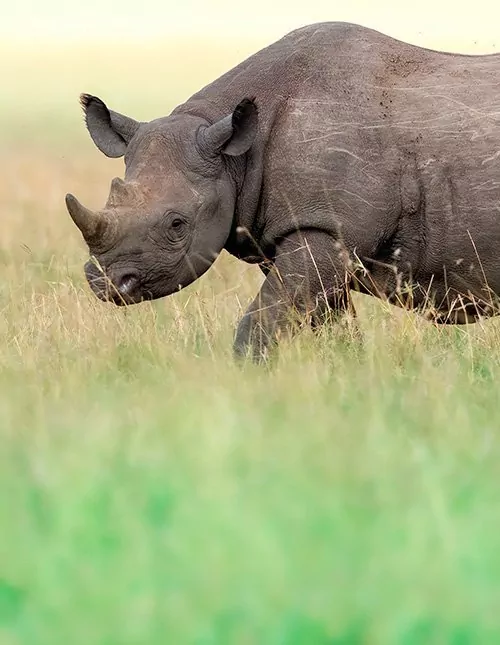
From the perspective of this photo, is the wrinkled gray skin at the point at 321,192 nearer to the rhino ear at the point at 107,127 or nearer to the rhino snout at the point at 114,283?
the rhino snout at the point at 114,283

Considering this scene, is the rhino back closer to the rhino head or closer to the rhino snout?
the rhino head

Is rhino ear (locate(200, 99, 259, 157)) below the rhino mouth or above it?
above

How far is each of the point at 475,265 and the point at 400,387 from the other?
1.90m

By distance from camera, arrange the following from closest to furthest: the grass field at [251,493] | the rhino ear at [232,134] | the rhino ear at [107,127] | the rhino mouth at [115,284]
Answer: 1. the grass field at [251,493]
2. the rhino mouth at [115,284]
3. the rhino ear at [232,134]
4. the rhino ear at [107,127]

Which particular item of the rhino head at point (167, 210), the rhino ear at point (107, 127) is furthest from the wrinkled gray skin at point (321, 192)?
the rhino ear at point (107, 127)

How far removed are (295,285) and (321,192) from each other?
0.52 metres

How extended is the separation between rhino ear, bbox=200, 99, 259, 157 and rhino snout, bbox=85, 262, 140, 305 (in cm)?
82

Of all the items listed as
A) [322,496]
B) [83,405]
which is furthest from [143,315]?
[322,496]

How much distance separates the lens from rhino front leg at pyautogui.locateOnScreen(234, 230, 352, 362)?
7637 mm

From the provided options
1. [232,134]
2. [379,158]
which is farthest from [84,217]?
[379,158]

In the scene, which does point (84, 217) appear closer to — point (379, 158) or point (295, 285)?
point (295, 285)

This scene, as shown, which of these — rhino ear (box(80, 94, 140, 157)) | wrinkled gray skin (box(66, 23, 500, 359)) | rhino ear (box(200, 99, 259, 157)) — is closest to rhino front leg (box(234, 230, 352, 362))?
wrinkled gray skin (box(66, 23, 500, 359))

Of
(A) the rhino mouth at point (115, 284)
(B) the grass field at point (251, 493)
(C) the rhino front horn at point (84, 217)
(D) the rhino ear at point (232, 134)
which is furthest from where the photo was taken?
(D) the rhino ear at point (232, 134)

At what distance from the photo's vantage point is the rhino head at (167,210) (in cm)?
759
